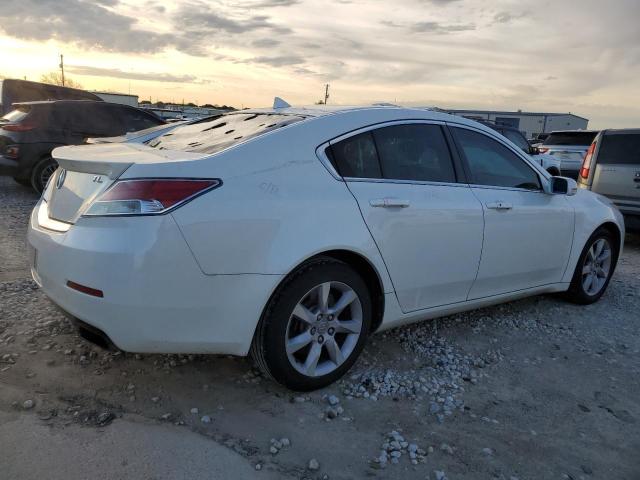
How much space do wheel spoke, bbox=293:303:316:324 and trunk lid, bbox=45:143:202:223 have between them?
37.6 inches

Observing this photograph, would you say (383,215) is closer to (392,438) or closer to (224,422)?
(392,438)

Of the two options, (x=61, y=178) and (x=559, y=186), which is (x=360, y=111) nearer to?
(x=61, y=178)

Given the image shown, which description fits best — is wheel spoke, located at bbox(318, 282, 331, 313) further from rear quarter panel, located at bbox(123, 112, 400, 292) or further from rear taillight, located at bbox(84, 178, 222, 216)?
rear taillight, located at bbox(84, 178, 222, 216)

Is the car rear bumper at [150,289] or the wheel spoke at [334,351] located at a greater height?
the car rear bumper at [150,289]

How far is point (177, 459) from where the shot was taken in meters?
2.47

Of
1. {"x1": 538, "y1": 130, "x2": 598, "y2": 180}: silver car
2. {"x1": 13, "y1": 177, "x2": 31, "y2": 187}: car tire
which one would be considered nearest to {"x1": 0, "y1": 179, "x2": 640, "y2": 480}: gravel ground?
{"x1": 13, "y1": 177, "x2": 31, "y2": 187}: car tire

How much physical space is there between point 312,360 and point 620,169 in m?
6.27

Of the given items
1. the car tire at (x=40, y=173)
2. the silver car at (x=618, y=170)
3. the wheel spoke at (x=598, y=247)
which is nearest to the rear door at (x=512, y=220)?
the wheel spoke at (x=598, y=247)

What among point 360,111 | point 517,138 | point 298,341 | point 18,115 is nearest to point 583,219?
point 360,111

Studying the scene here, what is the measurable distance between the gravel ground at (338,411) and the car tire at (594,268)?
83cm

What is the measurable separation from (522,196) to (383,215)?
151cm

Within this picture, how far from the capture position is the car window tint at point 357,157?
3.12 meters

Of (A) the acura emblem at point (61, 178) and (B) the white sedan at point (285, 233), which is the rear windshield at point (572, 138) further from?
(A) the acura emblem at point (61, 178)

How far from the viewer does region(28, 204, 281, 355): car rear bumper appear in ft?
A: 8.19
